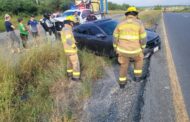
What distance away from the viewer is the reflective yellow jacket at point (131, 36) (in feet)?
21.7

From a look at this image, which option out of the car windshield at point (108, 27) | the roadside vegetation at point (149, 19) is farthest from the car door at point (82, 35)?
the roadside vegetation at point (149, 19)

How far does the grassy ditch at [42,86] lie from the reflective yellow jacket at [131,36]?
1226mm

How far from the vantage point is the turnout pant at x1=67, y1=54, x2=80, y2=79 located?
792 centimetres

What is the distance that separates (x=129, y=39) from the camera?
6.69 m

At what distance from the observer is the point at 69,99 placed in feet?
21.3

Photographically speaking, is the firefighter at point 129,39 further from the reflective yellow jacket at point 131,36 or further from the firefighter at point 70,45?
the firefighter at point 70,45

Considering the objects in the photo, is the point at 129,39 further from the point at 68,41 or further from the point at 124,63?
the point at 68,41

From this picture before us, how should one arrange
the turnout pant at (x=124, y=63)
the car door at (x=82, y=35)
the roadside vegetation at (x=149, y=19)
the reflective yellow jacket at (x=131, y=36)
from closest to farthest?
the reflective yellow jacket at (x=131, y=36) < the turnout pant at (x=124, y=63) < the car door at (x=82, y=35) < the roadside vegetation at (x=149, y=19)

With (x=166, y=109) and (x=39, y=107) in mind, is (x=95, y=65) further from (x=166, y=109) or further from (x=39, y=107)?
(x=166, y=109)

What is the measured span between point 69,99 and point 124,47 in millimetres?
1693

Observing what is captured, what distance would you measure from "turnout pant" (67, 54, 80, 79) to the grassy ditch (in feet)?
0.66

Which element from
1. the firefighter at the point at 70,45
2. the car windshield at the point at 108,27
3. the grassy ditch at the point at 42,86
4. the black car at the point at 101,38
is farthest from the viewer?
the car windshield at the point at 108,27

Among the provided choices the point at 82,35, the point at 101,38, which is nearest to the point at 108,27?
the point at 101,38

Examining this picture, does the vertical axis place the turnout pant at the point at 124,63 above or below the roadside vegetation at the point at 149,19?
above
